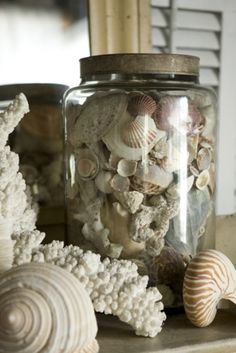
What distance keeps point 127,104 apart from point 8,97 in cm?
16

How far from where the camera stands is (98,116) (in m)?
0.46

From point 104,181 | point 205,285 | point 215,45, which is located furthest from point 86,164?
point 215,45

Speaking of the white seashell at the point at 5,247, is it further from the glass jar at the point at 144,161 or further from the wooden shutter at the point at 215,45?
the wooden shutter at the point at 215,45

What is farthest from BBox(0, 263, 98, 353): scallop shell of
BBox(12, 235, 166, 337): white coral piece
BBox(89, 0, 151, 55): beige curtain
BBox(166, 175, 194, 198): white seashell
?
BBox(89, 0, 151, 55): beige curtain

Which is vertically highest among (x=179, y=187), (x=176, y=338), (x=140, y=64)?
(x=140, y=64)

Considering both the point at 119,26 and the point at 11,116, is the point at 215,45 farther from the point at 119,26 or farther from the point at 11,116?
the point at 11,116

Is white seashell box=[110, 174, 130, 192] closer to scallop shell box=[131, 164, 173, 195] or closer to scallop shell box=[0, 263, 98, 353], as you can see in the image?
scallop shell box=[131, 164, 173, 195]

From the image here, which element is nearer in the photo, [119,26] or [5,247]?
[5,247]

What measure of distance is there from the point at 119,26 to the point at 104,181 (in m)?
0.21

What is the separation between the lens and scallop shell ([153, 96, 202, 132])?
0.45 m

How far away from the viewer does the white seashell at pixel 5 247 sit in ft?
1.28

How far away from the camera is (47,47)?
57 cm

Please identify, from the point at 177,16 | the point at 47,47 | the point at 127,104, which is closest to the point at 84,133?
the point at 127,104

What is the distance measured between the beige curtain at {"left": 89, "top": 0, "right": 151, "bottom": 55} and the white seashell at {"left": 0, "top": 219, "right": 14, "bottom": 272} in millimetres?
251
